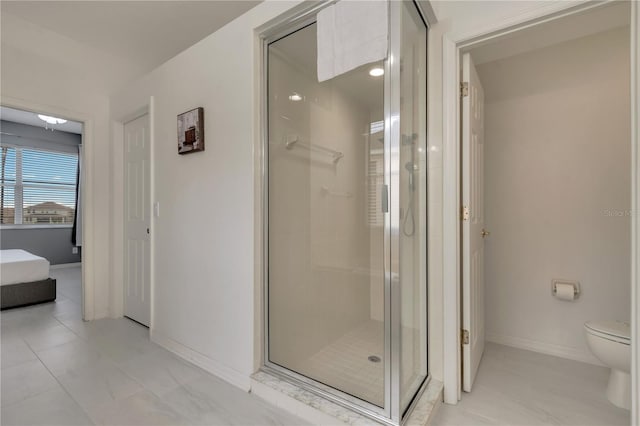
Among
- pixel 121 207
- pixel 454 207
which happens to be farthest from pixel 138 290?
pixel 454 207

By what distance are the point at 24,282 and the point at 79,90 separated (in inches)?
90.9

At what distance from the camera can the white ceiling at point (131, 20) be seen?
2.53 meters

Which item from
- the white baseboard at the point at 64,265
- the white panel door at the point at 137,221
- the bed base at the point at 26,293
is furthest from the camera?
the white baseboard at the point at 64,265

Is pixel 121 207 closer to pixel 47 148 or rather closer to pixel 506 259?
pixel 506 259

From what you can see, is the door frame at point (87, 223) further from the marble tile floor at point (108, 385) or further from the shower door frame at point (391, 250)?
the shower door frame at point (391, 250)

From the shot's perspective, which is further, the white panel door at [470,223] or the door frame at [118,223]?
the door frame at [118,223]

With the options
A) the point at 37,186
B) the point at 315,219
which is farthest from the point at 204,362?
the point at 37,186

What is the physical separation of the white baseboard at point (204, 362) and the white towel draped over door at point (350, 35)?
1.91 metres

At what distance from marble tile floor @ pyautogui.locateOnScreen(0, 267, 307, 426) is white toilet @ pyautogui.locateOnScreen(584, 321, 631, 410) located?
5.86 ft

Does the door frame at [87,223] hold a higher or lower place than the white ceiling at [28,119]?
lower

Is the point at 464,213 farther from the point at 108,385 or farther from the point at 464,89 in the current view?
the point at 108,385

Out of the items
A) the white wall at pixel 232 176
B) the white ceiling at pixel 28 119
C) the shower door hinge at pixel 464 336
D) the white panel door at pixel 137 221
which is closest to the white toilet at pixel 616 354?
the shower door hinge at pixel 464 336

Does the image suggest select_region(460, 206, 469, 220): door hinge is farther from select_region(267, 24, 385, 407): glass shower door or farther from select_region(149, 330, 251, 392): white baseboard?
select_region(149, 330, 251, 392): white baseboard

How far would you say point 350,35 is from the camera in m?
1.57
